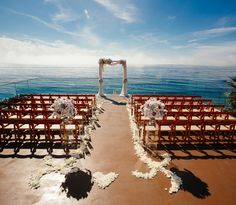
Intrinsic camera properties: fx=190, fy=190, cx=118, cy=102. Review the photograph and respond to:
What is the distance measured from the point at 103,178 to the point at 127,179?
2.42 ft

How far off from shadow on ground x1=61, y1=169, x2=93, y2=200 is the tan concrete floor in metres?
0.13

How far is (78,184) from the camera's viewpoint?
560cm

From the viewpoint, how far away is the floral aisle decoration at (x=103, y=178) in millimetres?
5516

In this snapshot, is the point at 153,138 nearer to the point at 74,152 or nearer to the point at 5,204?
the point at 74,152

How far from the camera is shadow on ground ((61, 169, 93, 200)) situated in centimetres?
520

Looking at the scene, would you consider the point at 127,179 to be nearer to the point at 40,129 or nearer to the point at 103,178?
the point at 103,178

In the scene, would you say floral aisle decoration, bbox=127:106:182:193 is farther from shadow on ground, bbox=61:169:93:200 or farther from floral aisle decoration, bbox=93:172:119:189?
shadow on ground, bbox=61:169:93:200

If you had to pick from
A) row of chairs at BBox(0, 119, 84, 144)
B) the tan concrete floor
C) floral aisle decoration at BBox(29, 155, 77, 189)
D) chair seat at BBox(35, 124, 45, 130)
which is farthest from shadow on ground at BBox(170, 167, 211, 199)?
chair seat at BBox(35, 124, 45, 130)

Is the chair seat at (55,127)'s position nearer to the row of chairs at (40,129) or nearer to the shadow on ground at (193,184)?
the row of chairs at (40,129)

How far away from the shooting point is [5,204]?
15.6 feet

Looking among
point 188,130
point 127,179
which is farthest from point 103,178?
point 188,130

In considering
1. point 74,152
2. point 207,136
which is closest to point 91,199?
point 74,152

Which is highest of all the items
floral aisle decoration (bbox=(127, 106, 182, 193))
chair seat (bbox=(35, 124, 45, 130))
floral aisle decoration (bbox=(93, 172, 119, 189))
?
chair seat (bbox=(35, 124, 45, 130))

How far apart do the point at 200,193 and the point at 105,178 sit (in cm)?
272
